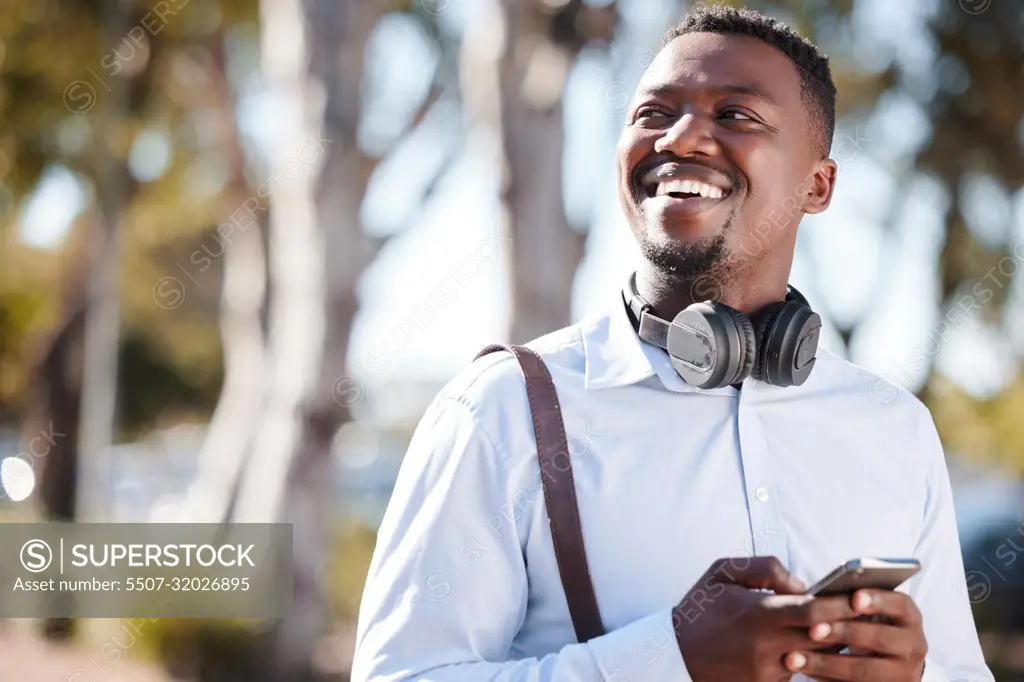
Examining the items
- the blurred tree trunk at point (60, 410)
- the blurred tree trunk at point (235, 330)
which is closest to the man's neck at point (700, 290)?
the blurred tree trunk at point (235, 330)

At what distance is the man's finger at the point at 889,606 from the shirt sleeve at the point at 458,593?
0.29 meters

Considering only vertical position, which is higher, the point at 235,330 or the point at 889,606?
the point at 235,330

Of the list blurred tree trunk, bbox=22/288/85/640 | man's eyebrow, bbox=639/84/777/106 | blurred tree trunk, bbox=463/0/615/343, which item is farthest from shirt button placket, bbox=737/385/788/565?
blurred tree trunk, bbox=22/288/85/640

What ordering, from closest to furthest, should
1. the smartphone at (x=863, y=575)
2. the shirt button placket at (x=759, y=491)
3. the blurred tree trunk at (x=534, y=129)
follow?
the smartphone at (x=863, y=575) → the shirt button placket at (x=759, y=491) → the blurred tree trunk at (x=534, y=129)

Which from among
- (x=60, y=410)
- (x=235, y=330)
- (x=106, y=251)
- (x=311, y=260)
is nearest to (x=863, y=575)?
(x=311, y=260)

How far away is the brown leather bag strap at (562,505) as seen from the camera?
190 centimetres

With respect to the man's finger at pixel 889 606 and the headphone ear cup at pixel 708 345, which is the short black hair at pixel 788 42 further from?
the man's finger at pixel 889 606

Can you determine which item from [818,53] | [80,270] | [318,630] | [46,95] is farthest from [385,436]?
[818,53]

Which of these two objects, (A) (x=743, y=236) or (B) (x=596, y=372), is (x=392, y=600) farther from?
(A) (x=743, y=236)

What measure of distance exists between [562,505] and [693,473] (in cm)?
26

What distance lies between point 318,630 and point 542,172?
4164 millimetres

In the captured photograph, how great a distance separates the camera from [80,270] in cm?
1670

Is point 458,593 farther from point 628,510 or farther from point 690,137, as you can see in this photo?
point 690,137

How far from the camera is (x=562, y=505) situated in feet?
6.33
